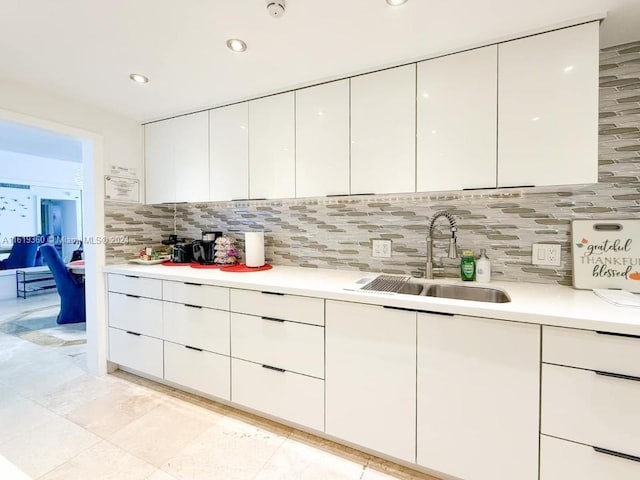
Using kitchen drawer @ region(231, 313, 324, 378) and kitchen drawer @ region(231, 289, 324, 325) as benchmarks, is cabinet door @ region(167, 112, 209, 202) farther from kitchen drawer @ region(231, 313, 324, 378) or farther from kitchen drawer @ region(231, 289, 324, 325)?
kitchen drawer @ region(231, 313, 324, 378)

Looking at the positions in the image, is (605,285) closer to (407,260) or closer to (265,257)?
(407,260)

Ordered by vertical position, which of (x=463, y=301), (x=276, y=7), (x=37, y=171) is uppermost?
(x=37, y=171)

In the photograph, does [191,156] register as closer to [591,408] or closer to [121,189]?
[121,189]

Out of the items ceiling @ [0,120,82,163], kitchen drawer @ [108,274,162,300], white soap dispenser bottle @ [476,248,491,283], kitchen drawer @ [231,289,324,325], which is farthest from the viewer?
ceiling @ [0,120,82,163]

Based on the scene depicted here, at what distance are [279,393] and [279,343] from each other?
288mm

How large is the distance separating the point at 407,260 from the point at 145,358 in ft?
6.69

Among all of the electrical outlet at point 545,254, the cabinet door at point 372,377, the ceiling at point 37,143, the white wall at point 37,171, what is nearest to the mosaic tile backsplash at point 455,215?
the electrical outlet at point 545,254

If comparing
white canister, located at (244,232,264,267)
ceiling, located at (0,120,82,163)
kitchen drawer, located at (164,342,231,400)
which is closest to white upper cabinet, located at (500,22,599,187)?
white canister, located at (244,232,264,267)

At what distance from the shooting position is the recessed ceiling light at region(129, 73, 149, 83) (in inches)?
71.5

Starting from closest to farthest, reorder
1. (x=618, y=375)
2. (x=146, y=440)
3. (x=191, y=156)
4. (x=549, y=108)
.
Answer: (x=618, y=375)
(x=549, y=108)
(x=146, y=440)
(x=191, y=156)

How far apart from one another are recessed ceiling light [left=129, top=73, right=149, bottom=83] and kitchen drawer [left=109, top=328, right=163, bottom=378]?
1.76 meters

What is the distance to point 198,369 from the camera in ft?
6.33

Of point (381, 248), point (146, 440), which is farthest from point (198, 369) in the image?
point (381, 248)

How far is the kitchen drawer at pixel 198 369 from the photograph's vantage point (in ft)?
6.03
